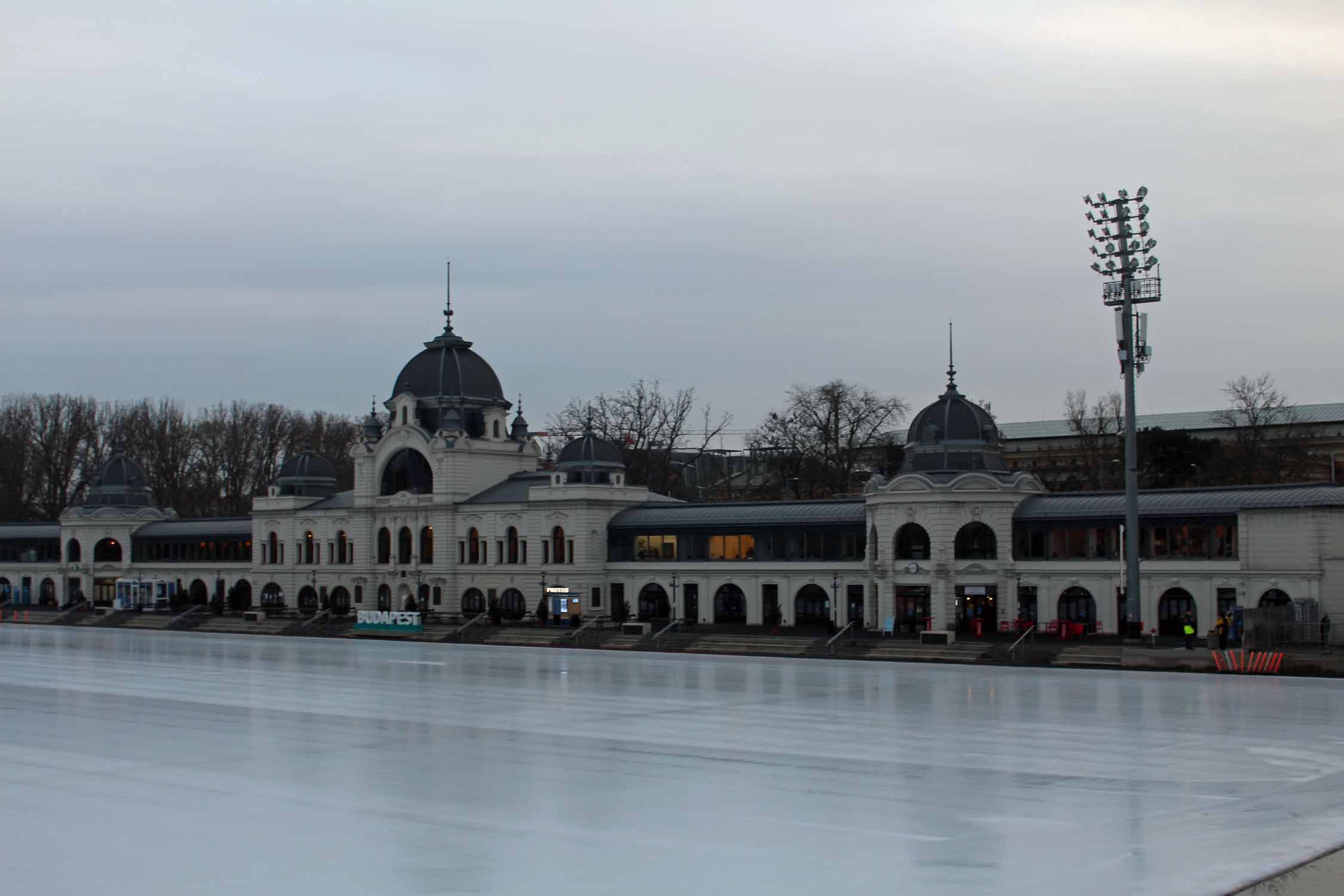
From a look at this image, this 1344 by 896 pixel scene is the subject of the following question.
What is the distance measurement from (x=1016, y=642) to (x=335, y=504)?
2059 inches

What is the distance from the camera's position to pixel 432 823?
906 inches

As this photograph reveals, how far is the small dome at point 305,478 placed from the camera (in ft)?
338

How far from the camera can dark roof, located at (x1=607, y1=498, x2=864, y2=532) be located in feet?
248

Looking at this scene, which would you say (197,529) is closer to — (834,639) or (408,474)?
(408,474)

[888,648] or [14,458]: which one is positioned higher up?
[14,458]

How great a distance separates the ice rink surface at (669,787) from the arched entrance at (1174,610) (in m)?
15.8

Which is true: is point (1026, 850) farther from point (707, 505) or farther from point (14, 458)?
point (14, 458)

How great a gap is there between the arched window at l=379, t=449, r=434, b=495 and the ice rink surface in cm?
4407

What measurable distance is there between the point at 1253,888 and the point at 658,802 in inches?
389

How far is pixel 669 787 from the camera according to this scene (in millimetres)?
26531

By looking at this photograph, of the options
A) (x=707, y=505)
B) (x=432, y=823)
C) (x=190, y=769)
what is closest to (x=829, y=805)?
(x=432, y=823)

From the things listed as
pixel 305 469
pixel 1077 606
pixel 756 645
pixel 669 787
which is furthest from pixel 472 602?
pixel 669 787

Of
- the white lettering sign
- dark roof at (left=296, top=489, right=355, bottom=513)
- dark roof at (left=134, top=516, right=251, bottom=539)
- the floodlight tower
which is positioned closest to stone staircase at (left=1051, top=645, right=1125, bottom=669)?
the floodlight tower

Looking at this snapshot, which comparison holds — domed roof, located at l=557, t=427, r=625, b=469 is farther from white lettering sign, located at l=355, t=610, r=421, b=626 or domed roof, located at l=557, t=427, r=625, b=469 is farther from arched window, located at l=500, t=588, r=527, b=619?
white lettering sign, located at l=355, t=610, r=421, b=626
